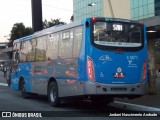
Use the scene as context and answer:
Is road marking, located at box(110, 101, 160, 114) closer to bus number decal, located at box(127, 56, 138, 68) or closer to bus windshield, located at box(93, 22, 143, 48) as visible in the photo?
bus number decal, located at box(127, 56, 138, 68)

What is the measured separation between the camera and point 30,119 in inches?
471

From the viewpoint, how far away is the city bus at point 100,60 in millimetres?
13602

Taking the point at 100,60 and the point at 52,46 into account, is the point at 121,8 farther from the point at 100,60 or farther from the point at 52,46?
the point at 100,60

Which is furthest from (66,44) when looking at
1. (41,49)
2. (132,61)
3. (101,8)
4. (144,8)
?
(101,8)

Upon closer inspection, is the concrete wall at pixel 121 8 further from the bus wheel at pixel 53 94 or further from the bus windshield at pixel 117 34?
the bus windshield at pixel 117 34

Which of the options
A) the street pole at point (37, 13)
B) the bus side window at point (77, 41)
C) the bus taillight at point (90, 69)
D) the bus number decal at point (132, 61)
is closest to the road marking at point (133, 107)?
the bus number decal at point (132, 61)

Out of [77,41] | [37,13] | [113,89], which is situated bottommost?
[113,89]

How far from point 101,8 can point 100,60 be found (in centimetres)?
4906

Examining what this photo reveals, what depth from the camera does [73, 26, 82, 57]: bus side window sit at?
46.2 feet

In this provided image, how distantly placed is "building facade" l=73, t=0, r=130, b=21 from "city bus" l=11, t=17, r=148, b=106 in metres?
37.8

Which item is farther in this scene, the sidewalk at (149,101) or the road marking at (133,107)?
the sidewalk at (149,101)

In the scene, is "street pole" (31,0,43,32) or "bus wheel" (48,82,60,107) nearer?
"bus wheel" (48,82,60,107)

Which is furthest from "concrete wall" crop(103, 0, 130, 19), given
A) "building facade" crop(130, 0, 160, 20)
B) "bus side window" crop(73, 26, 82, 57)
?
"bus side window" crop(73, 26, 82, 57)

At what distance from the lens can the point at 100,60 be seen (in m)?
13.7
